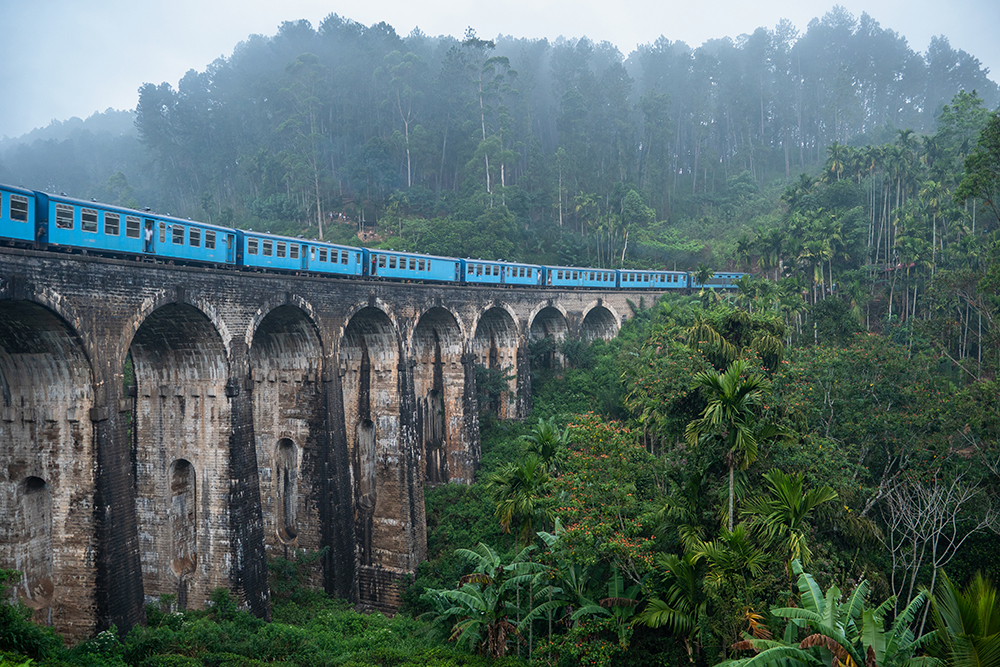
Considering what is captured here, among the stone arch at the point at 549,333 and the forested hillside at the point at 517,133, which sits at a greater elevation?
the forested hillside at the point at 517,133

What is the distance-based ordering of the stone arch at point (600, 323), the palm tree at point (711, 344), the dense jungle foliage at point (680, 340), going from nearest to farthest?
the dense jungle foliage at point (680, 340) → the palm tree at point (711, 344) → the stone arch at point (600, 323)

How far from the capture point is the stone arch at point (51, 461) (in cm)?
1447

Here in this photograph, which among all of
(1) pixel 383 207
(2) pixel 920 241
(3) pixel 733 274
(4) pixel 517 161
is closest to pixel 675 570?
(2) pixel 920 241

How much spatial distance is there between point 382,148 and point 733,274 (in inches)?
1495

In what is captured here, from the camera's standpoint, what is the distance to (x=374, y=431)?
2769 cm

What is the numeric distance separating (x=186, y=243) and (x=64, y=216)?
11.9 feet

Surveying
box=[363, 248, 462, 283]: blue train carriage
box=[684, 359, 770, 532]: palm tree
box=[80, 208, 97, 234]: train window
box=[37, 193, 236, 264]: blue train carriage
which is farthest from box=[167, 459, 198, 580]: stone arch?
box=[684, 359, 770, 532]: palm tree

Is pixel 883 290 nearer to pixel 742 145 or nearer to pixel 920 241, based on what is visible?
pixel 920 241

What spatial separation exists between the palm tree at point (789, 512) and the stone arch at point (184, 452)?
14.6m

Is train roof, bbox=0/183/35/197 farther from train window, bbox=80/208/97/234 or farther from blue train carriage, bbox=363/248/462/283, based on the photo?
blue train carriage, bbox=363/248/462/283

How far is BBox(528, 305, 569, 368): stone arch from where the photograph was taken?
138 feet

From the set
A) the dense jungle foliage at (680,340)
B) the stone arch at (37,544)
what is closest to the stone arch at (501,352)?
the dense jungle foliage at (680,340)

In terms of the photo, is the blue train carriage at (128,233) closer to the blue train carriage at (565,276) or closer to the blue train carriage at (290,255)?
the blue train carriage at (290,255)

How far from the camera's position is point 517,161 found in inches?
2908
